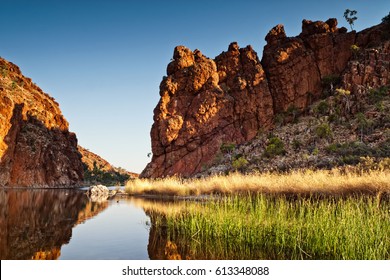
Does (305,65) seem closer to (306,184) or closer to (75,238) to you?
(306,184)

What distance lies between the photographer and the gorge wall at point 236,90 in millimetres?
74688

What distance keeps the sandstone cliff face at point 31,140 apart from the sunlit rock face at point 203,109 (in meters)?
23.6

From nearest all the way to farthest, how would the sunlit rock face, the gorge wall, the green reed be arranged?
the green reed → the sunlit rock face → the gorge wall

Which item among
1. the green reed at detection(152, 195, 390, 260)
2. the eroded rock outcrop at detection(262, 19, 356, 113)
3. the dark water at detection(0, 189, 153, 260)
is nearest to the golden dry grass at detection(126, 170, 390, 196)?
Answer: the green reed at detection(152, 195, 390, 260)

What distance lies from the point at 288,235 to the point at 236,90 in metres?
72.7

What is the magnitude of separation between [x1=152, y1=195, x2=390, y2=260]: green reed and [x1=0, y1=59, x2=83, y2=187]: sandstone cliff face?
68072 mm

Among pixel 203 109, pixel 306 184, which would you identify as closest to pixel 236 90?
pixel 203 109

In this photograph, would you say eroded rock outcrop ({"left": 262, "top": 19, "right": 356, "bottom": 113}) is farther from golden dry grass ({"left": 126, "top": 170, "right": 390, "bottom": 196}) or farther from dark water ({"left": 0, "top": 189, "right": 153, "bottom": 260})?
dark water ({"left": 0, "top": 189, "right": 153, "bottom": 260})

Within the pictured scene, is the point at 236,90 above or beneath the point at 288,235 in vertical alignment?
above

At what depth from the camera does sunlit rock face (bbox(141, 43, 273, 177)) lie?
74.3 meters

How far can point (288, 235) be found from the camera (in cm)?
877

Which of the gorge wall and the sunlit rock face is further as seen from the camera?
the gorge wall

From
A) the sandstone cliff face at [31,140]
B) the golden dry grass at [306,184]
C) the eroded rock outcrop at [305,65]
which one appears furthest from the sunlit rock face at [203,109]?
the golden dry grass at [306,184]

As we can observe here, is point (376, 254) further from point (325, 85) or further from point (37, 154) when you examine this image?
point (37, 154)
